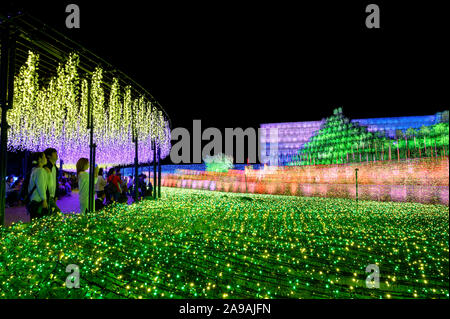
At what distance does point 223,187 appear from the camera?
22.8 m

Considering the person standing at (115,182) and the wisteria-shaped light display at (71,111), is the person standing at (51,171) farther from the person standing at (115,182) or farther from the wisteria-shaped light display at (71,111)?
the person standing at (115,182)

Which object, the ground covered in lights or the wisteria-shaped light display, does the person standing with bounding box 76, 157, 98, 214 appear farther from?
the wisteria-shaped light display

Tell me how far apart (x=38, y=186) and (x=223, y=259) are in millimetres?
3578

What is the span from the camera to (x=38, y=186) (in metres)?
4.64

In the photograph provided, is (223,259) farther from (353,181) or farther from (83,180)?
(353,181)

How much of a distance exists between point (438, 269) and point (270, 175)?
1740 centimetres

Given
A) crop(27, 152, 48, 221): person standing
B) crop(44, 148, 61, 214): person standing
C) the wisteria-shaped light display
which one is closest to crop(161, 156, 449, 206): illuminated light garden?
crop(27, 152, 48, 221): person standing

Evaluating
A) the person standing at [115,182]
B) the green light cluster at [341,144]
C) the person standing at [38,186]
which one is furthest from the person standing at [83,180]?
the green light cluster at [341,144]

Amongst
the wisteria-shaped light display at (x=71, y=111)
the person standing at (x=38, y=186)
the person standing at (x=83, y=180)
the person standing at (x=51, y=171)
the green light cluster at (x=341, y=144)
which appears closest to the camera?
the person standing at (x=38, y=186)

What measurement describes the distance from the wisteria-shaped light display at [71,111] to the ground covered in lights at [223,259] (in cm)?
489

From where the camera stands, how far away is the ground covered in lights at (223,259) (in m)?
2.57

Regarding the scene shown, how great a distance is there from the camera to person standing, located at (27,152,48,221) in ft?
15.1

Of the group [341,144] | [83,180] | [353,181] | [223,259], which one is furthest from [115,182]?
[341,144]
